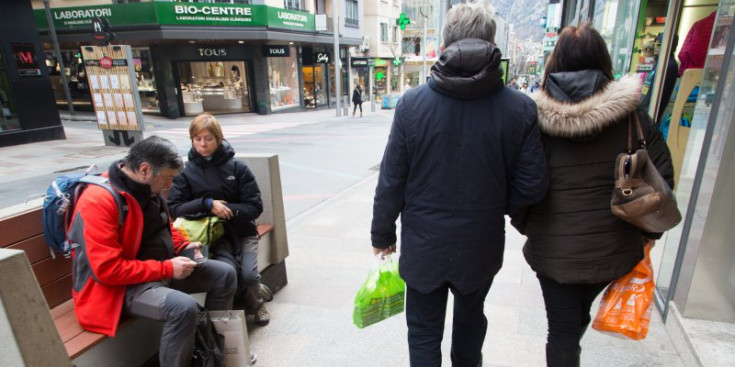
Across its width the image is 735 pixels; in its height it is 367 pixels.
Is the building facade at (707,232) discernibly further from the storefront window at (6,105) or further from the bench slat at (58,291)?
the storefront window at (6,105)

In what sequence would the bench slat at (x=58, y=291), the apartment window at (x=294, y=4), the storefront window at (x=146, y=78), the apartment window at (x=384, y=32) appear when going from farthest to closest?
the apartment window at (x=384, y=32)
the apartment window at (x=294, y=4)
the storefront window at (x=146, y=78)
the bench slat at (x=58, y=291)

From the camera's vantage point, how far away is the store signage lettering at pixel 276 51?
809 inches

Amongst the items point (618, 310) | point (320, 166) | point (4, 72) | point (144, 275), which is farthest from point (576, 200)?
point (4, 72)

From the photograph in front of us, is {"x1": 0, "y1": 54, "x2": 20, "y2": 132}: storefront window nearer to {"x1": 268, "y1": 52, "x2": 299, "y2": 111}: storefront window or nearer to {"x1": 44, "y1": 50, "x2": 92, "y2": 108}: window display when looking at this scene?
{"x1": 44, "y1": 50, "x2": 92, "y2": 108}: window display

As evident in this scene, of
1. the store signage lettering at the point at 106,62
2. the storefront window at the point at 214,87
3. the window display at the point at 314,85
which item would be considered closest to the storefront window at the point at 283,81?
the window display at the point at 314,85

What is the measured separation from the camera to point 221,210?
2.83 metres

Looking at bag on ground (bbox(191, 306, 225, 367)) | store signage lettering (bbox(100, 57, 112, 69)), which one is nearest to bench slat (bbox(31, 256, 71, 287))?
bag on ground (bbox(191, 306, 225, 367))

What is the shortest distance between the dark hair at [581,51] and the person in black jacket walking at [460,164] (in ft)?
0.73

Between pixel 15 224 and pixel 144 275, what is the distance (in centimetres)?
64

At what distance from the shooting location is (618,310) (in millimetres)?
1848

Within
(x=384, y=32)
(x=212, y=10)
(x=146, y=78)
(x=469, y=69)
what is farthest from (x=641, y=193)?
(x=384, y=32)

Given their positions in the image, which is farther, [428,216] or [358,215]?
[358,215]

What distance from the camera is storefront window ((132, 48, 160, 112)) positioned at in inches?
743

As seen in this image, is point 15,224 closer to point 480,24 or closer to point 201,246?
point 201,246
